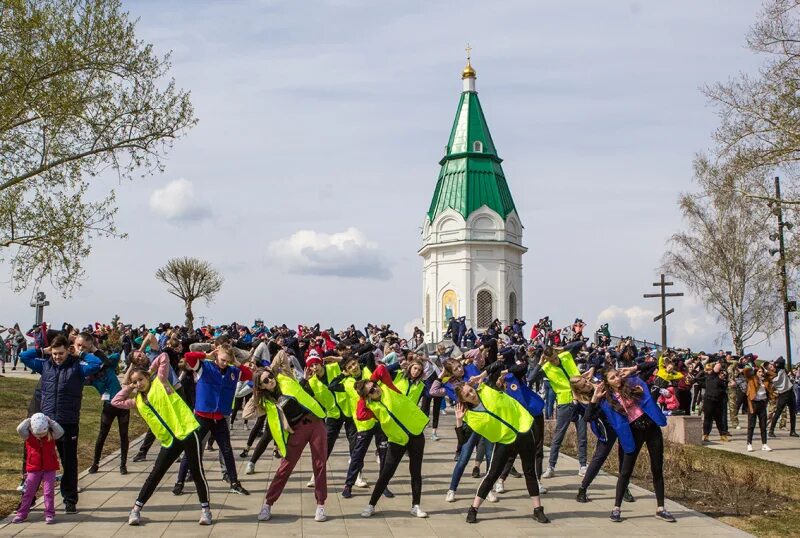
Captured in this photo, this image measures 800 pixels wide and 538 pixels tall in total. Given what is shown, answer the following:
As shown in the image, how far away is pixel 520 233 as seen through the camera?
59688 millimetres

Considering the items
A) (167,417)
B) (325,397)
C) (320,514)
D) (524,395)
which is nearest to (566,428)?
(524,395)

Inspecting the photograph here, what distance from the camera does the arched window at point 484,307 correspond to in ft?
183

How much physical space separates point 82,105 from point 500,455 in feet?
48.6

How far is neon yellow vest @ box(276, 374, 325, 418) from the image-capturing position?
1002cm

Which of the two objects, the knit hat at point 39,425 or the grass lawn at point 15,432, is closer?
the knit hat at point 39,425

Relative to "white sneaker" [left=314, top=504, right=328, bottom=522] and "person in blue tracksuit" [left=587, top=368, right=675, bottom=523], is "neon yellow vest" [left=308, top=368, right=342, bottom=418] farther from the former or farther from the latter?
"person in blue tracksuit" [left=587, top=368, right=675, bottom=523]

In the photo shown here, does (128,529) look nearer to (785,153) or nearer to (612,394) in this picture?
(612,394)

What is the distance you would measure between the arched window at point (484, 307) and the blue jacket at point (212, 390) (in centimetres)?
4531

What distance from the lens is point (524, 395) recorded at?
11.8 m

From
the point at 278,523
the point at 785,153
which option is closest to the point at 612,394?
the point at 278,523

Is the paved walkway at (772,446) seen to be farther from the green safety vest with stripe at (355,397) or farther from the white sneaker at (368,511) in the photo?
the white sneaker at (368,511)

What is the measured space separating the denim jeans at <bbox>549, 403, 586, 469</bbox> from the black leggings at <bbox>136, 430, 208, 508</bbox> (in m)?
5.83

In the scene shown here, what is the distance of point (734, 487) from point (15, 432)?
12.4 meters

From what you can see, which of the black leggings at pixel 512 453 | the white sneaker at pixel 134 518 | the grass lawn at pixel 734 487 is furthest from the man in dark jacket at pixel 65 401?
the grass lawn at pixel 734 487
